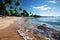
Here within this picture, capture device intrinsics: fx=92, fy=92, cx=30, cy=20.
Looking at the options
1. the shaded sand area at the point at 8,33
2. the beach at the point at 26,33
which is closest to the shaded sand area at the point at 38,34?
the beach at the point at 26,33

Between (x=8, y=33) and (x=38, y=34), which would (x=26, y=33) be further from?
(x=8, y=33)

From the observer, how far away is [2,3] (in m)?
50.1

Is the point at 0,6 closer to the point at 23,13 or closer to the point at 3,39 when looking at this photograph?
the point at 3,39

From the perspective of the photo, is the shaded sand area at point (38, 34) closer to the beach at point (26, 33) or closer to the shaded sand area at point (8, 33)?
the beach at point (26, 33)

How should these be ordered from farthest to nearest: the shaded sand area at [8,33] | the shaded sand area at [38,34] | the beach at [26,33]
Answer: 1. the shaded sand area at [38,34]
2. the beach at [26,33]
3. the shaded sand area at [8,33]

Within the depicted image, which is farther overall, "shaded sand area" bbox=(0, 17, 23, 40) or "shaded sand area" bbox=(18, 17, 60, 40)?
"shaded sand area" bbox=(18, 17, 60, 40)

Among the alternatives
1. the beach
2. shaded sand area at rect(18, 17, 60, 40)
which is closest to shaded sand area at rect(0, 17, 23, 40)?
the beach

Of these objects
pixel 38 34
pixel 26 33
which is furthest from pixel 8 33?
pixel 38 34

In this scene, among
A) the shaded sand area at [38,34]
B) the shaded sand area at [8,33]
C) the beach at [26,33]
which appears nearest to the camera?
the shaded sand area at [8,33]

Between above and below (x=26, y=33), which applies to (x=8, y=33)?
above

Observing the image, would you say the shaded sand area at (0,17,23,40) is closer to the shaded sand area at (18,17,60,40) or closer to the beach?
the beach

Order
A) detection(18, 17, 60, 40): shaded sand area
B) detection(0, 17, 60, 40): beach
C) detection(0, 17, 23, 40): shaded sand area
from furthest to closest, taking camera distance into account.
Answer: detection(18, 17, 60, 40): shaded sand area → detection(0, 17, 60, 40): beach → detection(0, 17, 23, 40): shaded sand area

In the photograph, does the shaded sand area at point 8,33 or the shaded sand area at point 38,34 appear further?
the shaded sand area at point 38,34

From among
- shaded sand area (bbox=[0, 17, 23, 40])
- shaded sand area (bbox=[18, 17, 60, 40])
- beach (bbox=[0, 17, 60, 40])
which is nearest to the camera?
shaded sand area (bbox=[0, 17, 23, 40])
